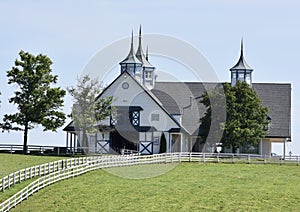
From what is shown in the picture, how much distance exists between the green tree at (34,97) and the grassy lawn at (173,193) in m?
15.1

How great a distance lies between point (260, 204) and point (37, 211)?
33.3ft

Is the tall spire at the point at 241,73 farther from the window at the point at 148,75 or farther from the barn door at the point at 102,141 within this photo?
the barn door at the point at 102,141

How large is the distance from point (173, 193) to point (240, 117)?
84.2ft

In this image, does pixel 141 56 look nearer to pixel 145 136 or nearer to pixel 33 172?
pixel 145 136

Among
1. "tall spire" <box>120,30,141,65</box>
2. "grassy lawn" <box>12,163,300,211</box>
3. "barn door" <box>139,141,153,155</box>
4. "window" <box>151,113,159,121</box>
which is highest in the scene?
"tall spire" <box>120,30,141,65</box>

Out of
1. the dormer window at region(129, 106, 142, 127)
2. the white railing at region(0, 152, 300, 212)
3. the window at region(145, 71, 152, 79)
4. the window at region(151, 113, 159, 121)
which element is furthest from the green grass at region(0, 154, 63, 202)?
the window at region(145, 71, 152, 79)

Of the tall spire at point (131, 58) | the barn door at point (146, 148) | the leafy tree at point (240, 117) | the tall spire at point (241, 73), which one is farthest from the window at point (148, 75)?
the leafy tree at point (240, 117)

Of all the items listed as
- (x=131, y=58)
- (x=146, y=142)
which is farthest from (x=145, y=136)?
(x=131, y=58)

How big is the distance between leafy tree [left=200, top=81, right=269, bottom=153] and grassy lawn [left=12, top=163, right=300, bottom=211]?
589 inches

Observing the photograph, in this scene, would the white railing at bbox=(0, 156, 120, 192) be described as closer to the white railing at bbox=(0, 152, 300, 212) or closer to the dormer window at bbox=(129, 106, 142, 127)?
the white railing at bbox=(0, 152, 300, 212)

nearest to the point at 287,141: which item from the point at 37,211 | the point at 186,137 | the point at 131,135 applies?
the point at 186,137

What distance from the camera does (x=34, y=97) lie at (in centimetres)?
6216

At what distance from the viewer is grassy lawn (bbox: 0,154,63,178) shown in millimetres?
48031

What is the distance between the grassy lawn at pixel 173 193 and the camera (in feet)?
119
